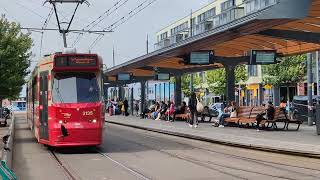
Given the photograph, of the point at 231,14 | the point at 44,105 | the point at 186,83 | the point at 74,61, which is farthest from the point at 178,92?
the point at 186,83

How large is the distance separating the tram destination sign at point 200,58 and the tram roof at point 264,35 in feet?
1.17

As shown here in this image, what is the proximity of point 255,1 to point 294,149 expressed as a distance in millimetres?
50918

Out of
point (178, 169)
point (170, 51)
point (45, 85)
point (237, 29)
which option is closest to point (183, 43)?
point (170, 51)

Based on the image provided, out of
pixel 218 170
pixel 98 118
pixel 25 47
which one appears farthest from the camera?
pixel 25 47

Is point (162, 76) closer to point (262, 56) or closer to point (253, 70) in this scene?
point (262, 56)

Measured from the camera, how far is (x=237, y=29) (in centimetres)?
2473

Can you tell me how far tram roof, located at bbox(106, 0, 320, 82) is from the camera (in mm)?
20016

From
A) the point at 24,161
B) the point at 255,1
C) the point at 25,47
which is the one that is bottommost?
the point at 24,161

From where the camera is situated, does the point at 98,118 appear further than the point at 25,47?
No

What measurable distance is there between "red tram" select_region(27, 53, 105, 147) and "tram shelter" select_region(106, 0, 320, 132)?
6.36 m

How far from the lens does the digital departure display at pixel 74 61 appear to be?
19.0m

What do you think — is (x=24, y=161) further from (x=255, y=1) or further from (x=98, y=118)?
(x=255, y=1)

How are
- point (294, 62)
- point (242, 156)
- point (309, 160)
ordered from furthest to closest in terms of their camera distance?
point (294, 62)
point (242, 156)
point (309, 160)

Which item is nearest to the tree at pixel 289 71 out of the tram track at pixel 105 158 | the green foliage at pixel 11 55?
the green foliage at pixel 11 55
